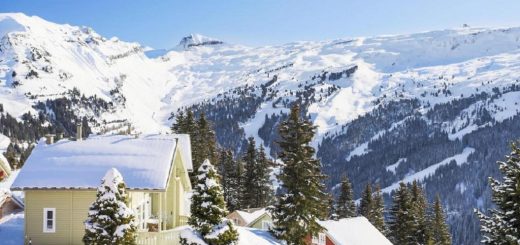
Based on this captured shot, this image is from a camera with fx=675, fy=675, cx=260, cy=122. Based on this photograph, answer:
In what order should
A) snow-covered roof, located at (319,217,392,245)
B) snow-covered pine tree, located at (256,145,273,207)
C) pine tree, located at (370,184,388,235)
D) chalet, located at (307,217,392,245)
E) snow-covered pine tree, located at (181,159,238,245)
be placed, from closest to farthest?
snow-covered pine tree, located at (181,159,238,245), chalet, located at (307,217,392,245), snow-covered roof, located at (319,217,392,245), snow-covered pine tree, located at (256,145,273,207), pine tree, located at (370,184,388,235)

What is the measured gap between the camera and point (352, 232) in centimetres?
7600

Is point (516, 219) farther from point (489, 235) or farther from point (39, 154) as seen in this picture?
point (39, 154)

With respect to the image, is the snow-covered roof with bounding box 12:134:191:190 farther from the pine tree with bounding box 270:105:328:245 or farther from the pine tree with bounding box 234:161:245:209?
the pine tree with bounding box 234:161:245:209

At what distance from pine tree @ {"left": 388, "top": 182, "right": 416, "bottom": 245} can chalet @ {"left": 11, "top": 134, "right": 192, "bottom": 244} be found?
152 feet

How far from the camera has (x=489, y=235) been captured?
33.7 m

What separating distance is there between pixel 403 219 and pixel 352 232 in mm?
10556

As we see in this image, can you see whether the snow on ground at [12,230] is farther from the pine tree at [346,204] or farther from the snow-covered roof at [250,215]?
the pine tree at [346,204]

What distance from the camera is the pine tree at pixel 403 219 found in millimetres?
83000

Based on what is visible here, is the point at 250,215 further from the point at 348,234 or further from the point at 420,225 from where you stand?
the point at 420,225

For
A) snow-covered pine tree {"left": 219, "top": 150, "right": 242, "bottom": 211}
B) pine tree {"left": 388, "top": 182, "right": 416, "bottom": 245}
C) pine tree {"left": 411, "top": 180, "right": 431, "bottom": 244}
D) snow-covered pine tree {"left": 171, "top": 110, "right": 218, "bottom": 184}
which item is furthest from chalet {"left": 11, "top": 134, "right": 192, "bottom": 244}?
snow-covered pine tree {"left": 219, "top": 150, "right": 242, "bottom": 211}

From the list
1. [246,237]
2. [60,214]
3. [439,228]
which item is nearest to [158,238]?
[60,214]

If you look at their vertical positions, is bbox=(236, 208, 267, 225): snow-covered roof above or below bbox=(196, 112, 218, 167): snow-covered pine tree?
below

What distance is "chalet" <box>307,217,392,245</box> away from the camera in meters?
74.1

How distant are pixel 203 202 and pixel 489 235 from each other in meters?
14.8
